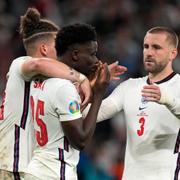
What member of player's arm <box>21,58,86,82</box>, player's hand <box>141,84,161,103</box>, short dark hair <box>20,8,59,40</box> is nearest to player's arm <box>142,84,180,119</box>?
player's hand <box>141,84,161,103</box>

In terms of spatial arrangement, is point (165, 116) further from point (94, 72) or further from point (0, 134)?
point (0, 134)

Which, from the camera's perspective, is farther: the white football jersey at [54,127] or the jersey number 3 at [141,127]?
the jersey number 3 at [141,127]

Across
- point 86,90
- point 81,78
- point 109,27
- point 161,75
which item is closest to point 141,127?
point 161,75

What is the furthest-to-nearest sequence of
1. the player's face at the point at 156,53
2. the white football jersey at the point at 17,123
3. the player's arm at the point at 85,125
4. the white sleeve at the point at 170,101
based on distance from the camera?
1. the player's face at the point at 156,53
2. the white sleeve at the point at 170,101
3. the white football jersey at the point at 17,123
4. the player's arm at the point at 85,125

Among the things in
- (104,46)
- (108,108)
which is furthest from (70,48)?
(104,46)

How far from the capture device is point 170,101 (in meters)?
6.50

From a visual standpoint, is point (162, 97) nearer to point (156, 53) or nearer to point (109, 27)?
point (156, 53)

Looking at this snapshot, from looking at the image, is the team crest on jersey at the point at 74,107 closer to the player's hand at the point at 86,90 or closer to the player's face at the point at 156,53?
the player's hand at the point at 86,90

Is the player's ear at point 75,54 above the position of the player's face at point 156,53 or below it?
below

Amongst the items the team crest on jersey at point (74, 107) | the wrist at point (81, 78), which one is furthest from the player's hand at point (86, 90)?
the team crest on jersey at point (74, 107)

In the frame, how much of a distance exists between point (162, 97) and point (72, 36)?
1.04 metres

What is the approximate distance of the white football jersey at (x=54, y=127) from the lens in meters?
5.68

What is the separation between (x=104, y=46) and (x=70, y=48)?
7966 millimetres

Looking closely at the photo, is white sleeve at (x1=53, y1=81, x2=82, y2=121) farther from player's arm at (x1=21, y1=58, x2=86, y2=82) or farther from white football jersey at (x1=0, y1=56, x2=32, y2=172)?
white football jersey at (x1=0, y1=56, x2=32, y2=172)
